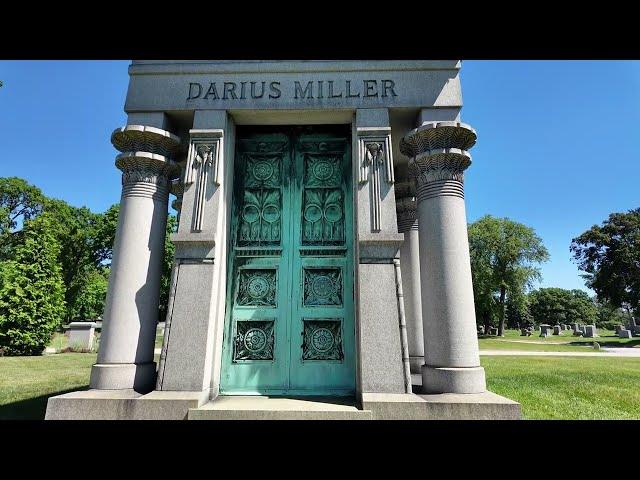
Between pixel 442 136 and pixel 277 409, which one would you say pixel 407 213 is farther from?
pixel 277 409

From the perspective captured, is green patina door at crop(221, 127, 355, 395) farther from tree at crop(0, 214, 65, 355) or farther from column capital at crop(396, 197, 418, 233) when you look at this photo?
tree at crop(0, 214, 65, 355)

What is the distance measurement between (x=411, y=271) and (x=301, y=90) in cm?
463

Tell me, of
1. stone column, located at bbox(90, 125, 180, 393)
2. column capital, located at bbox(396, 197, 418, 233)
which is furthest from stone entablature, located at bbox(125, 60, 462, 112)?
column capital, located at bbox(396, 197, 418, 233)

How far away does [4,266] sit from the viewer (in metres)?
26.2

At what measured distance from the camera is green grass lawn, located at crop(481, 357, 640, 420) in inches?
304

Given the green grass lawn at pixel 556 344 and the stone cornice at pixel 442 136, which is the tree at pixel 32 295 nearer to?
the stone cornice at pixel 442 136

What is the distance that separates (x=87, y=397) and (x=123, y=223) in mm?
2819

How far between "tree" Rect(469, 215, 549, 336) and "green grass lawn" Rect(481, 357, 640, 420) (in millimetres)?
37279

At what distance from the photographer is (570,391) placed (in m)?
9.93

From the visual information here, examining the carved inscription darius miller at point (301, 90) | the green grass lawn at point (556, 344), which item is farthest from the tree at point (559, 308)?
the carved inscription darius miller at point (301, 90)

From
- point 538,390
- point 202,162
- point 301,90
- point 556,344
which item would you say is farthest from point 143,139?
point 556,344
